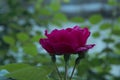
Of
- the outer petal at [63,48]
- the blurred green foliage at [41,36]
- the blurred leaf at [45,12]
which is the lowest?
the blurred green foliage at [41,36]

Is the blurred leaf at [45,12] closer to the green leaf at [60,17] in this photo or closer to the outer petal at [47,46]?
the green leaf at [60,17]

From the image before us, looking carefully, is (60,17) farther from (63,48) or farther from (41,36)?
(63,48)

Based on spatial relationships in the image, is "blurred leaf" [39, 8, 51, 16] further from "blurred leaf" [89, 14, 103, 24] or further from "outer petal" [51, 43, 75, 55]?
"outer petal" [51, 43, 75, 55]

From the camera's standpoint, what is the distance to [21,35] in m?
0.93

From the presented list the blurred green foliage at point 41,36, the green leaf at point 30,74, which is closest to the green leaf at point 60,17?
the blurred green foliage at point 41,36

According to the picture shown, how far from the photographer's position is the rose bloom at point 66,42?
0.34m

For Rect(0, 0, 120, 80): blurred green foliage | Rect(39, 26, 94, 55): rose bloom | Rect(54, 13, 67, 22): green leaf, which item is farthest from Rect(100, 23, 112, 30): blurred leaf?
Rect(39, 26, 94, 55): rose bloom

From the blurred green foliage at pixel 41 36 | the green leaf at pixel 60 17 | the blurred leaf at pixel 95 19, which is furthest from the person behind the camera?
the green leaf at pixel 60 17

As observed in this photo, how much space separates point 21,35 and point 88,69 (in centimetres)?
22

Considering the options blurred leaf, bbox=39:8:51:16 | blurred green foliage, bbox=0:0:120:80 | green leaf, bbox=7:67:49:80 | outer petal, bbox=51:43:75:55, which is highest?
outer petal, bbox=51:43:75:55

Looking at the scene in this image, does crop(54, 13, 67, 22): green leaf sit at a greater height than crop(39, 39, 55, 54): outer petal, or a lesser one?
lesser

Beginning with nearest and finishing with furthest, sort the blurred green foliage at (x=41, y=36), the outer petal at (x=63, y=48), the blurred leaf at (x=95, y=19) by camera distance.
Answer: the outer petal at (x=63, y=48)
the blurred green foliage at (x=41, y=36)
the blurred leaf at (x=95, y=19)

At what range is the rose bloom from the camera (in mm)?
336

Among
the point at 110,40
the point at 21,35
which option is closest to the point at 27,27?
the point at 21,35
